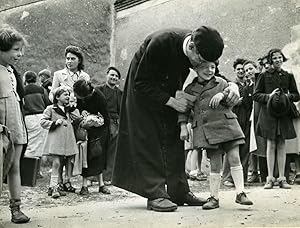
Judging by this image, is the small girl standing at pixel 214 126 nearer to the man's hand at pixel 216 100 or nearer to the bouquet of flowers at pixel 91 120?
the man's hand at pixel 216 100

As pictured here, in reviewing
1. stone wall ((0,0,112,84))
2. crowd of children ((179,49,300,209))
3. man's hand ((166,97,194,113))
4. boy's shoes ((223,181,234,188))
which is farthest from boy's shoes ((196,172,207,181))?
stone wall ((0,0,112,84))

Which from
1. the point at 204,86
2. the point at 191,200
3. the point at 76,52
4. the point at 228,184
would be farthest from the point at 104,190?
the point at 204,86

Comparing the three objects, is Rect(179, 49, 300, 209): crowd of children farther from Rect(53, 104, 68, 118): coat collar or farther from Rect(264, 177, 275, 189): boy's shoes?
Rect(53, 104, 68, 118): coat collar

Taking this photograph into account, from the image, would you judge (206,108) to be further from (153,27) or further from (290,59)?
(153,27)

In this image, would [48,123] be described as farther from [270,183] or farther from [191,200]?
[270,183]

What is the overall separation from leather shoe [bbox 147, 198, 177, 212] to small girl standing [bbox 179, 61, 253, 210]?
151mm

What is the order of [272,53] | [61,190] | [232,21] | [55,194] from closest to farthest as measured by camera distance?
[55,194] → [272,53] → [61,190] → [232,21]

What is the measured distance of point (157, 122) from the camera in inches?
110

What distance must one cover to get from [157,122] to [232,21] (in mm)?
2290

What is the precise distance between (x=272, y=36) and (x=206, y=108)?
2.01 meters

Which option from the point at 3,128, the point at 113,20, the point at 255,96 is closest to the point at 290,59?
the point at 255,96

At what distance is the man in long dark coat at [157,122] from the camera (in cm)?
271

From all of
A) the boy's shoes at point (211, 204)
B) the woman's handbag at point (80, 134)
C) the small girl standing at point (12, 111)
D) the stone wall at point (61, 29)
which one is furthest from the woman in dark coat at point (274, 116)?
the stone wall at point (61, 29)

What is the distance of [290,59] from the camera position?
4059 mm
